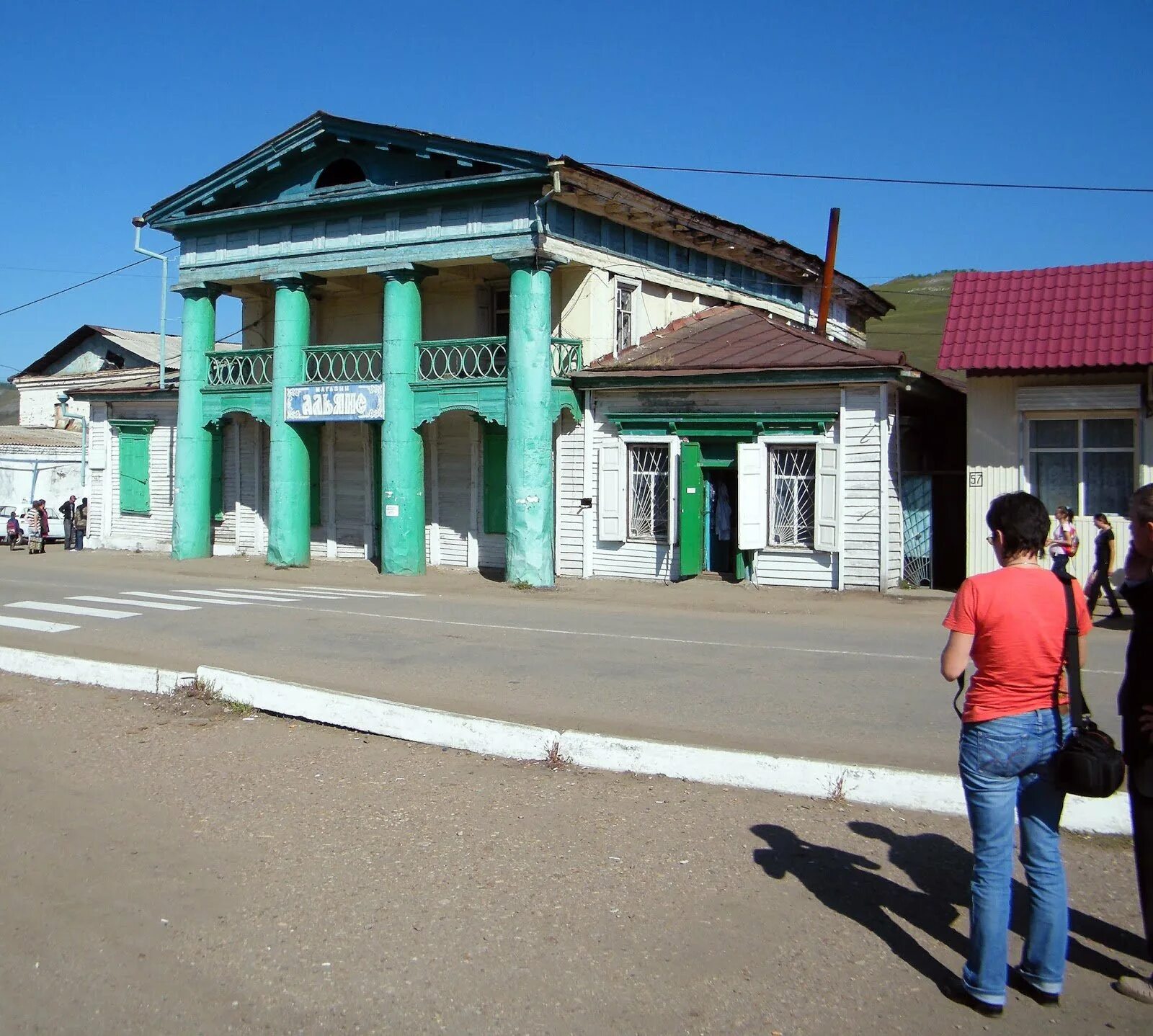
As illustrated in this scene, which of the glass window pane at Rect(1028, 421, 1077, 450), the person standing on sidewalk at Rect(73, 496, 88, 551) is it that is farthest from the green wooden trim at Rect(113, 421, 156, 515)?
the glass window pane at Rect(1028, 421, 1077, 450)

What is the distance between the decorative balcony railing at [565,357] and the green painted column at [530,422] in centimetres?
50

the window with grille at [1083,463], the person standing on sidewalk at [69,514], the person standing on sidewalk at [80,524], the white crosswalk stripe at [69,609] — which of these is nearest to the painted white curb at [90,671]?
the white crosswalk stripe at [69,609]

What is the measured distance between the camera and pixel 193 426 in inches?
977

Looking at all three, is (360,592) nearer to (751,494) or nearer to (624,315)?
(751,494)

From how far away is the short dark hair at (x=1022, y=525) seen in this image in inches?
160

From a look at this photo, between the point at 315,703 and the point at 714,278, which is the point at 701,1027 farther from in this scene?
the point at 714,278

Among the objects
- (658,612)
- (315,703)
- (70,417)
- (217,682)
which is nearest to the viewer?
(315,703)

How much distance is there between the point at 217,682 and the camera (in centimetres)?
921

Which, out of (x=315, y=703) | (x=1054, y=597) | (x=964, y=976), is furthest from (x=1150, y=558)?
(x=315, y=703)

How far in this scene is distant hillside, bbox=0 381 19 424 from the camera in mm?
100969

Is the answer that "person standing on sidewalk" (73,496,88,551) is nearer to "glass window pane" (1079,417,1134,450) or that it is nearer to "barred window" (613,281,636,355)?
"barred window" (613,281,636,355)

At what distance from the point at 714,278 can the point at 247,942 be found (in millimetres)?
22379

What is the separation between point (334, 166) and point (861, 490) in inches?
471

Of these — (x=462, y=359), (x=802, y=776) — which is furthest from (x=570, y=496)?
(x=802, y=776)
